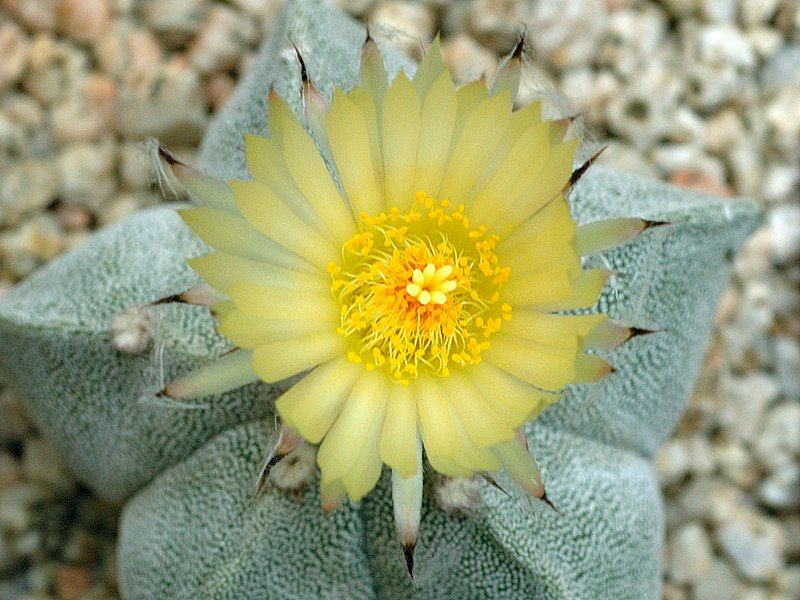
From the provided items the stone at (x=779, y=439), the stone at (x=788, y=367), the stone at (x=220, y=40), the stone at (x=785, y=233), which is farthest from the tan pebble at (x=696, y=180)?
the stone at (x=220, y=40)

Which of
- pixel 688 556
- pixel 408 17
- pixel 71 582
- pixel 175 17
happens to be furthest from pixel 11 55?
pixel 688 556

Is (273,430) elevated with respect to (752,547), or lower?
elevated

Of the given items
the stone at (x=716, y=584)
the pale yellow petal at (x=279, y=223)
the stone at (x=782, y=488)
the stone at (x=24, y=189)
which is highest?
the pale yellow petal at (x=279, y=223)

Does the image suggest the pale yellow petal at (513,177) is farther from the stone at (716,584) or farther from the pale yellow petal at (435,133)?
the stone at (716,584)

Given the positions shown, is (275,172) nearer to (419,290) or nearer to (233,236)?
(233,236)

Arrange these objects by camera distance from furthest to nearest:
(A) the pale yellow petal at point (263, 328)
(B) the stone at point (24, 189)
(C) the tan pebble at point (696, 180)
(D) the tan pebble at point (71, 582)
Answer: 1. (C) the tan pebble at point (696, 180)
2. (B) the stone at point (24, 189)
3. (D) the tan pebble at point (71, 582)
4. (A) the pale yellow petal at point (263, 328)

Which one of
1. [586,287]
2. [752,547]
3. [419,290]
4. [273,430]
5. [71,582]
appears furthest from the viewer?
[752,547]

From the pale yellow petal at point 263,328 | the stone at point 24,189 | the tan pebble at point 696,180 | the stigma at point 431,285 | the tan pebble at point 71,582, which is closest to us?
the pale yellow petal at point 263,328
